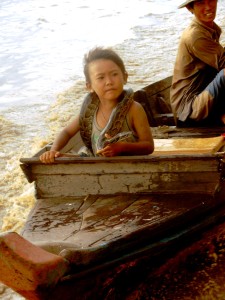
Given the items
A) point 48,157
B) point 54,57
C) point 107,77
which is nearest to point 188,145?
point 107,77

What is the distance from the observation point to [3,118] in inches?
401

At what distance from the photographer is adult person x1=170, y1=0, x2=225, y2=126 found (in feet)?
16.3

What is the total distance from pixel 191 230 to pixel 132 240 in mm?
604

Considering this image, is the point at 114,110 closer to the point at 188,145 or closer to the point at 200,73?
the point at 188,145

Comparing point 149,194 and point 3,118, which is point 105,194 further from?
point 3,118

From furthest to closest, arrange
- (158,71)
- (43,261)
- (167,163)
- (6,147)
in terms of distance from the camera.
Answer: (158,71), (6,147), (167,163), (43,261)

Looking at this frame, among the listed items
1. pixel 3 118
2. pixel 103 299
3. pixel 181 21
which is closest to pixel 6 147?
pixel 3 118

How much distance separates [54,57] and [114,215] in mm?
12131

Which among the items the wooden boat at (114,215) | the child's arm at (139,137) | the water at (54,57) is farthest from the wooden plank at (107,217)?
the water at (54,57)

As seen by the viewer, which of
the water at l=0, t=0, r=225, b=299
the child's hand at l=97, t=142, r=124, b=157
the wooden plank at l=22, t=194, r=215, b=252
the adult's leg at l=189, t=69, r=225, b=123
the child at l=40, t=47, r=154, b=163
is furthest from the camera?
the water at l=0, t=0, r=225, b=299

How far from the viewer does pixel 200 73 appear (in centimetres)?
519

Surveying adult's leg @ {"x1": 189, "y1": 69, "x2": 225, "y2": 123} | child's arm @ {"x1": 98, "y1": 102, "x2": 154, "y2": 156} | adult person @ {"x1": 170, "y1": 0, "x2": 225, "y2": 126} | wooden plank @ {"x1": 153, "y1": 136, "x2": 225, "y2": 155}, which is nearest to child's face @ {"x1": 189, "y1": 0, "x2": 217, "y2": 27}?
adult person @ {"x1": 170, "y1": 0, "x2": 225, "y2": 126}

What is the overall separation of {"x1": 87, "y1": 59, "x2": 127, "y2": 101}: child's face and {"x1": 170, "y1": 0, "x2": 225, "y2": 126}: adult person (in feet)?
4.27

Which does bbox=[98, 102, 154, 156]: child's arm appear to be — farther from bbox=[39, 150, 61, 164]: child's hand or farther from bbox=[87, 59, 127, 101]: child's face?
bbox=[39, 150, 61, 164]: child's hand
